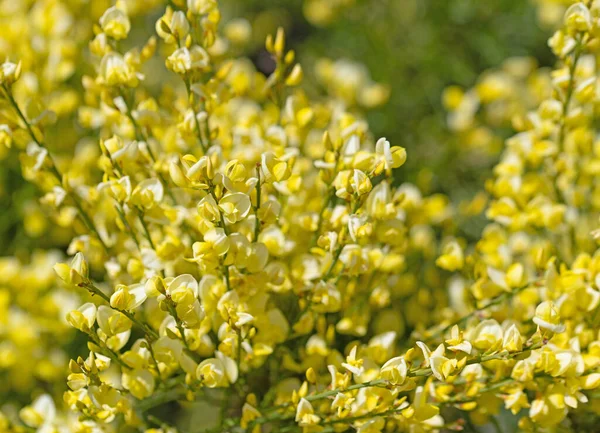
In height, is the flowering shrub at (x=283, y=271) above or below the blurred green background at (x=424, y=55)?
below

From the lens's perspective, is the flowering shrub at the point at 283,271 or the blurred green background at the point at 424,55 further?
the blurred green background at the point at 424,55

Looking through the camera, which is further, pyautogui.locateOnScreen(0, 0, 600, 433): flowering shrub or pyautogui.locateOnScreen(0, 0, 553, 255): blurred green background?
pyautogui.locateOnScreen(0, 0, 553, 255): blurred green background

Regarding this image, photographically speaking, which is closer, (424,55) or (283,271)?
(283,271)

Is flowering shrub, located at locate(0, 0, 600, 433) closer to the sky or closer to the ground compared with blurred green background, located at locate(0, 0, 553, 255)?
closer to the ground

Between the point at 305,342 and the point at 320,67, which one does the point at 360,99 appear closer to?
the point at 320,67

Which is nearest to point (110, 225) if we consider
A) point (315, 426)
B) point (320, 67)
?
point (315, 426)
